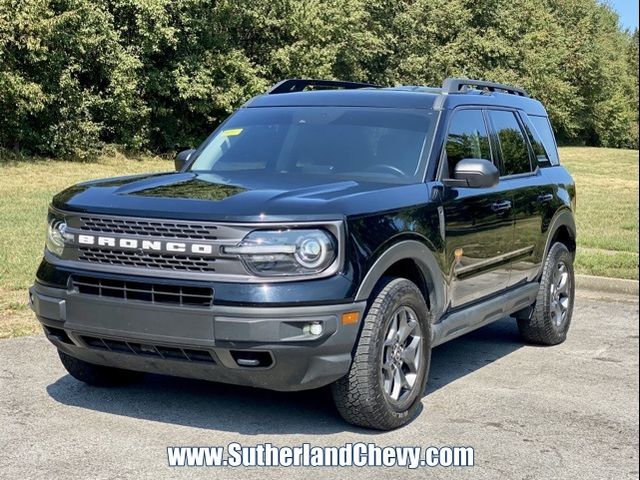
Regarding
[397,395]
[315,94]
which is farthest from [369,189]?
[315,94]

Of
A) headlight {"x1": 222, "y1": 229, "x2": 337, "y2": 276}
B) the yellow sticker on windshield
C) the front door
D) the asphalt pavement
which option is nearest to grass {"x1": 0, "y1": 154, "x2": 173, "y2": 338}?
the asphalt pavement

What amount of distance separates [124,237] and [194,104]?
2838 centimetres

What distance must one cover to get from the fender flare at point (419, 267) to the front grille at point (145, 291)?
80 cm

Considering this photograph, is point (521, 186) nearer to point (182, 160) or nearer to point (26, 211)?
point (182, 160)

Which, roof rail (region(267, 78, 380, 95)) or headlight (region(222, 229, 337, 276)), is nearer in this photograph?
headlight (region(222, 229, 337, 276))

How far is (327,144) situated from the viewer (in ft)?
19.9

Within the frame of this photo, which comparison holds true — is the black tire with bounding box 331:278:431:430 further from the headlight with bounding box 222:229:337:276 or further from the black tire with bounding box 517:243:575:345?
the black tire with bounding box 517:243:575:345

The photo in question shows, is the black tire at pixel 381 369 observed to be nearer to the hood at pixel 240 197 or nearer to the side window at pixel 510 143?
the hood at pixel 240 197

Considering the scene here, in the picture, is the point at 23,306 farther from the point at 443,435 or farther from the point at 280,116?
the point at 443,435

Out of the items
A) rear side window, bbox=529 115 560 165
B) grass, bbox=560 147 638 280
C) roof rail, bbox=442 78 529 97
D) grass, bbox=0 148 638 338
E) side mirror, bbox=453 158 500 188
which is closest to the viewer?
side mirror, bbox=453 158 500 188

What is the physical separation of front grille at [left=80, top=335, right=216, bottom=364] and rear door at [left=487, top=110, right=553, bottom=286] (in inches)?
111

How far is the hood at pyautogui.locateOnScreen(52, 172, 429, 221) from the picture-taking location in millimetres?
4656

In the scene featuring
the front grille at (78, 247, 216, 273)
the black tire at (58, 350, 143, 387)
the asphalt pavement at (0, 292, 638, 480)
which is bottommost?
the asphalt pavement at (0, 292, 638, 480)

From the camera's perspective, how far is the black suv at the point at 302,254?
457cm
